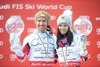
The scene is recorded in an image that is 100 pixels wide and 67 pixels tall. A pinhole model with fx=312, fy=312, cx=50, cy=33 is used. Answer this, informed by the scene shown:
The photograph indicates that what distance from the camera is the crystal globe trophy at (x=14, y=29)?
10.3 ft

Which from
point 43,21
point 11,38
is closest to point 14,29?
point 11,38

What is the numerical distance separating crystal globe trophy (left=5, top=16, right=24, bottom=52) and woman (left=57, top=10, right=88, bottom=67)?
43cm

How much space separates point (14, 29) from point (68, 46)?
608mm

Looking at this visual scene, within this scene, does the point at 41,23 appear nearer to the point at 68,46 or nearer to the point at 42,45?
the point at 42,45

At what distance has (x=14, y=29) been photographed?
3230mm

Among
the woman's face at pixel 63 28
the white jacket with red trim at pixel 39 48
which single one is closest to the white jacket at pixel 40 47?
the white jacket with red trim at pixel 39 48

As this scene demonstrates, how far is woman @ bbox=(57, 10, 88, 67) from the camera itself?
301 centimetres

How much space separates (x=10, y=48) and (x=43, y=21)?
0.52 metres

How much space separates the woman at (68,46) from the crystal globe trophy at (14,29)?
43 centimetres

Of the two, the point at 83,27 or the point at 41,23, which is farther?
the point at 83,27

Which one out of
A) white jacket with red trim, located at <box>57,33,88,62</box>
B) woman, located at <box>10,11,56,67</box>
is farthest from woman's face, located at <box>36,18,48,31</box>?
white jacket with red trim, located at <box>57,33,88,62</box>

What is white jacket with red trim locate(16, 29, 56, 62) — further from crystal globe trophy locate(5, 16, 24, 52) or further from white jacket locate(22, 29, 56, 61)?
crystal globe trophy locate(5, 16, 24, 52)

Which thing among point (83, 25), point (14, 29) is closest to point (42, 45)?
point (14, 29)

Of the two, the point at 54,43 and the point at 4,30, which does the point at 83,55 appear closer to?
the point at 54,43
